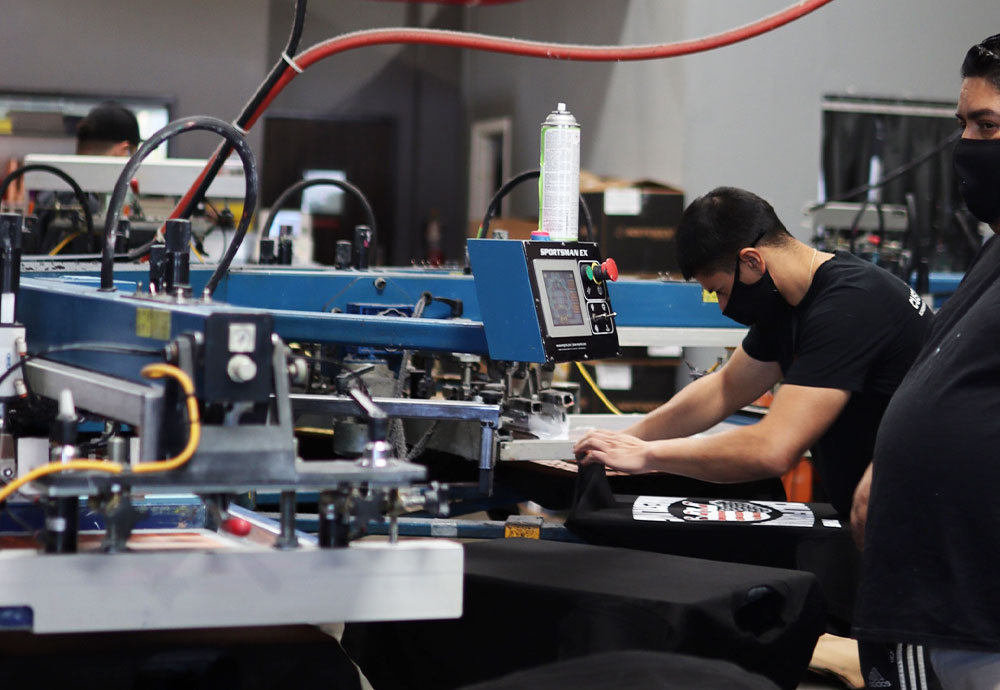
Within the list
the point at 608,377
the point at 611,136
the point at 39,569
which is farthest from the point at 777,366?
the point at 611,136

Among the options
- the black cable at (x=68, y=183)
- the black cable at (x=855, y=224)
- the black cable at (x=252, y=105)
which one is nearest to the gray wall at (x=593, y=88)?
the black cable at (x=855, y=224)

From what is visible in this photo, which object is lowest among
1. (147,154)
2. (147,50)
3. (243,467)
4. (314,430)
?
(314,430)

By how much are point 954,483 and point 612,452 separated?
71 cm

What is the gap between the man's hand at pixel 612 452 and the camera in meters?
2.44

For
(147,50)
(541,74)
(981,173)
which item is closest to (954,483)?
(981,173)

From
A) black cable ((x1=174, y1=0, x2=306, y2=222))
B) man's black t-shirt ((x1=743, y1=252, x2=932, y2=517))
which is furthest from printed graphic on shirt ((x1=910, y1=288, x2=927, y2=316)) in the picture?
black cable ((x1=174, y1=0, x2=306, y2=222))

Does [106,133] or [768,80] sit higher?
[768,80]

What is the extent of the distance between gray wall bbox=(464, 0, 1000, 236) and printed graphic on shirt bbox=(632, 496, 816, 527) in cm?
447

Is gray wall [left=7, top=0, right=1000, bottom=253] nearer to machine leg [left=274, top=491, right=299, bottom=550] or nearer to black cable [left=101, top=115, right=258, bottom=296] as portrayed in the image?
black cable [left=101, top=115, right=258, bottom=296]

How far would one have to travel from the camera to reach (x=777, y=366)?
2.83 m

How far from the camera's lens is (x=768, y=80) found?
6.89m

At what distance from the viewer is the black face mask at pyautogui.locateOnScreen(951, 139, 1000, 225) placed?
77.9 inches

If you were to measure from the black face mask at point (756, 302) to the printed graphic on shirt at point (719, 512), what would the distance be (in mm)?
408

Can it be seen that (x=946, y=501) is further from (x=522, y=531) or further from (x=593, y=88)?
(x=593, y=88)
